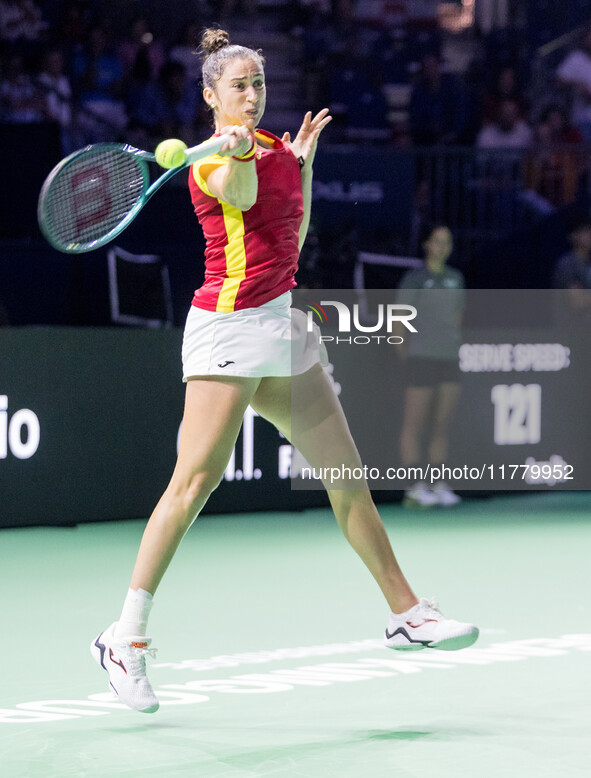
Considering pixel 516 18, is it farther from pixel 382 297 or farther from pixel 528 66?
pixel 382 297

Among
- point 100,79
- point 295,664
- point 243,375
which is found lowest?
point 295,664

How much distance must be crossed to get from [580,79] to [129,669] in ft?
42.4

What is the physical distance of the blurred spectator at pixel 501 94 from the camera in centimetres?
1512

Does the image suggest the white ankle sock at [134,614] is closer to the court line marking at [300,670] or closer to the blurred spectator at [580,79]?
the court line marking at [300,670]

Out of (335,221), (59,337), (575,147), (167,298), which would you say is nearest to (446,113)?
(575,147)

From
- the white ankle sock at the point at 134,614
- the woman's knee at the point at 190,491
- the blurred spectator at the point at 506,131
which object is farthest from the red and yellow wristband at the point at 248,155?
the blurred spectator at the point at 506,131

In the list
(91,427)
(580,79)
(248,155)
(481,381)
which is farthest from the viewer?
(580,79)

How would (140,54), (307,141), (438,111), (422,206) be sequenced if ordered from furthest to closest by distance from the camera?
(438,111) → (140,54) → (422,206) → (307,141)

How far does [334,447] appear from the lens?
4285mm

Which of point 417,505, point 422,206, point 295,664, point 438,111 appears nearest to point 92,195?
point 295,664

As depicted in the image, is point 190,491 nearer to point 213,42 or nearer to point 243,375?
point 243,375

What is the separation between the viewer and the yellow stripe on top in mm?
4160

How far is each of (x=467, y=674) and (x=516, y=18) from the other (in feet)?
41.4

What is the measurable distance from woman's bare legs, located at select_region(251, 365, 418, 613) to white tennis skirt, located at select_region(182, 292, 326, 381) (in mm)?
81
